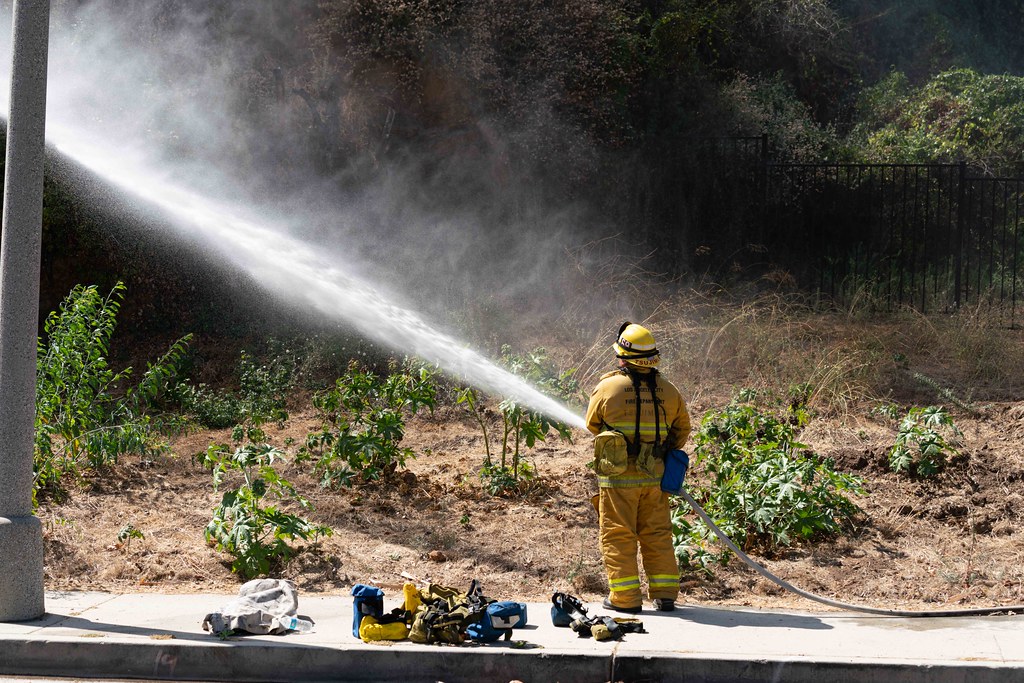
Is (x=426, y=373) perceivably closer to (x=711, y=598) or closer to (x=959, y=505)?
(x=711, y=598)

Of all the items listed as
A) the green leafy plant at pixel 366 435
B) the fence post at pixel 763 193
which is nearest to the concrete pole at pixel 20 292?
the green leafy plant at pixel 366 435

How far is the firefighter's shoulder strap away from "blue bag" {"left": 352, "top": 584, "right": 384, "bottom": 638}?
1.57m

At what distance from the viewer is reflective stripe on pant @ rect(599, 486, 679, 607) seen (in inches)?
229

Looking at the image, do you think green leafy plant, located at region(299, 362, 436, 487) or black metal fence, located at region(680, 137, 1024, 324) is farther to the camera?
black metal fence, located at region(680, 137, 1024, 324)

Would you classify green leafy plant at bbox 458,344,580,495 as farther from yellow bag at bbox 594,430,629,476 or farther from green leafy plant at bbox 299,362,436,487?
yellow bag at bbox 594,430,629,476

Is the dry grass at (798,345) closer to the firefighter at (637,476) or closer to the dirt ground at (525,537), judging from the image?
the dirt ground at (525,537)

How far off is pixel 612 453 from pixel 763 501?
159 centimetres

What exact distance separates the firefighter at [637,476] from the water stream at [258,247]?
3.66m

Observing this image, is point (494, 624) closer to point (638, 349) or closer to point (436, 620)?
point (436, 620)

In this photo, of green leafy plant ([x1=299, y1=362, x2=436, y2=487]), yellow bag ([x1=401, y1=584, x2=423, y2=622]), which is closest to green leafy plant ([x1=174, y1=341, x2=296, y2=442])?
green leafy plant ([x1=299, y1=362, x2=436, y2=487])

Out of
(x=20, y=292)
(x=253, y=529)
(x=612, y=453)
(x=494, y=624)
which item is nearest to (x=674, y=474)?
(x=612, y=453)

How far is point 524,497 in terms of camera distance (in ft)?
26.0

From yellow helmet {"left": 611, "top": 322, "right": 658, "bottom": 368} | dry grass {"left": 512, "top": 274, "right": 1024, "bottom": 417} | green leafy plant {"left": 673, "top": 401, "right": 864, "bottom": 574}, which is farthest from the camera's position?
dry grass {"left": 512, "top": 274, "right": 1024, "bottom": 417}

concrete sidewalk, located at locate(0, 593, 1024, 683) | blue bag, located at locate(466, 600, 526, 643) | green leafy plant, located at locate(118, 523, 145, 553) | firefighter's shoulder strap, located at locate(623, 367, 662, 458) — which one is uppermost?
firefighter's shoulder strap, located at locate(623, 367, 662, 458)
